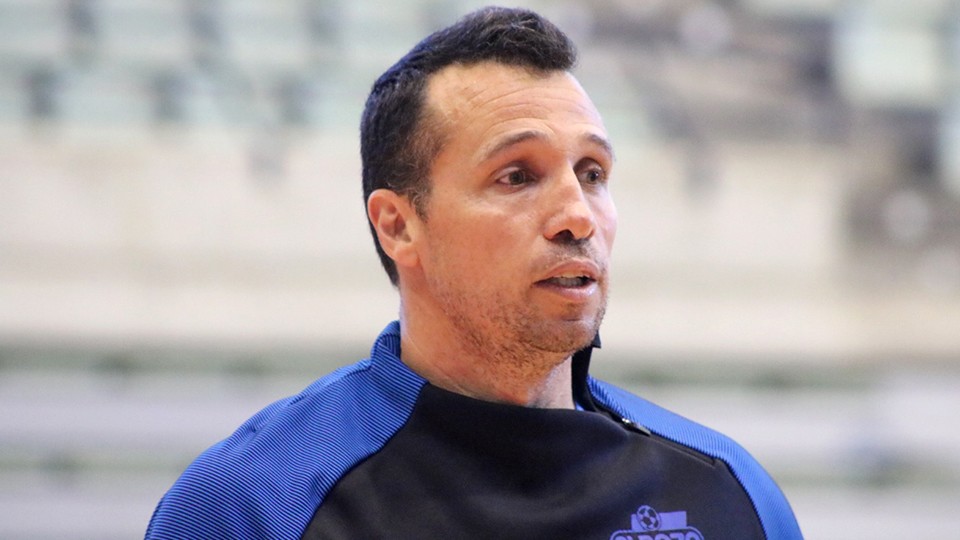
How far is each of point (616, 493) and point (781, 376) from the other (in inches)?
175

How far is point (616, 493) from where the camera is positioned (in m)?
1.43

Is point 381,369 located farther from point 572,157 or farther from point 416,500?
point 572,157

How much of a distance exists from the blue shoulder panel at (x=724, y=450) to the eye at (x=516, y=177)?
0.33 metres

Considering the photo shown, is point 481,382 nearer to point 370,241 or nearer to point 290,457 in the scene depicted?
point 290,457

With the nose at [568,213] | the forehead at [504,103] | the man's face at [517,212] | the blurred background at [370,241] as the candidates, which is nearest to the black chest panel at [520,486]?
the man's face at [517,212]

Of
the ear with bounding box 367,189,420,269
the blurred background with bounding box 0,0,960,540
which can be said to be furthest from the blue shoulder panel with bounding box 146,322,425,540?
the blurred background with bounding box 0,0,960,540

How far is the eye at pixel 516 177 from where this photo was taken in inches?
56.8

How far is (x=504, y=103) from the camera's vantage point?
1.46 m

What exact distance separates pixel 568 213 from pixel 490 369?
23 centimetres

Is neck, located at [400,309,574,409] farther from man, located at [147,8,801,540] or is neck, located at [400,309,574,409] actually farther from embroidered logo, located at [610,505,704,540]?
embroidered logo, located at [610,505,704,540]

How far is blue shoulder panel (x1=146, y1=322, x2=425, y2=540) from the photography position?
1300 mm

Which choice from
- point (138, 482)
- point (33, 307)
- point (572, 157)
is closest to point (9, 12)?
point (33, 307)

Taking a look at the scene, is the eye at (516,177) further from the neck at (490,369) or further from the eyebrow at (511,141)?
the neck at (490,369)

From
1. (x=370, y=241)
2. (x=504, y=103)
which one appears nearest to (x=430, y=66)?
(x=504, y=103)
